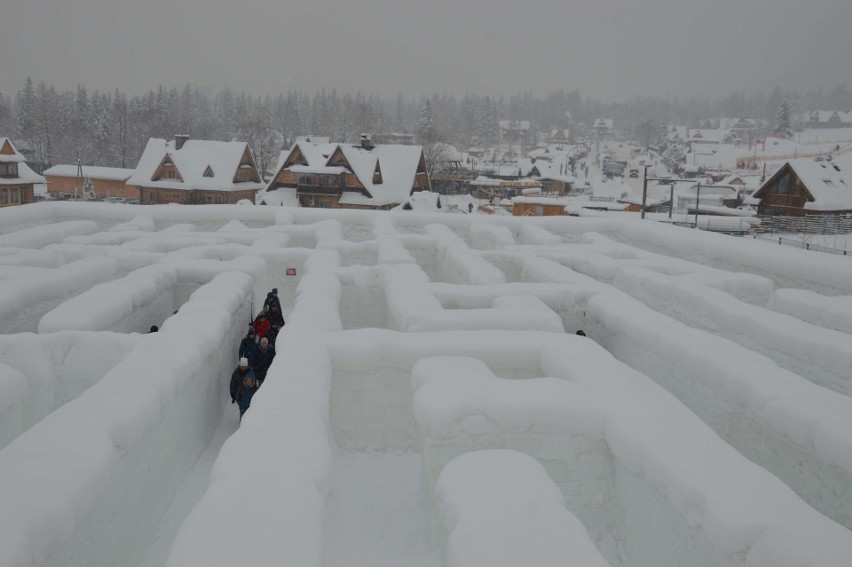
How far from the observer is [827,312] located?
29.0 ft

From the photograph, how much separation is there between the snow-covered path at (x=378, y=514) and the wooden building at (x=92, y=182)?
4412cm

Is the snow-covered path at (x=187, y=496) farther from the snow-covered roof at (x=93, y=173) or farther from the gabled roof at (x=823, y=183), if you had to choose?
the snow-covered roof at (x=93, y=173)

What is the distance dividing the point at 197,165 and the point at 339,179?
836 cm

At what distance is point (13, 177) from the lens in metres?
32.1

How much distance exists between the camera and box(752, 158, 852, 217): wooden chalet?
28.5 meters

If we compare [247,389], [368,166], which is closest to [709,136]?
[368,166]

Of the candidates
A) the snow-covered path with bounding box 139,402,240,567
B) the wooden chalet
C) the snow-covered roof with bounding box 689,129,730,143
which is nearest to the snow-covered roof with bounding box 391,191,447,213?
the wooden chalet

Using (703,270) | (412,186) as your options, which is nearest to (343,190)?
(412,186)

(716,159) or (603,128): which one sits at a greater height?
(603,128)

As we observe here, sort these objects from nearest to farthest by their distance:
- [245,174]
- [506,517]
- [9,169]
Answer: [506,517] < [9,169] < [245,174]

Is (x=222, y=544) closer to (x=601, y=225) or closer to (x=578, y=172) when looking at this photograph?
(x=601, y=225)

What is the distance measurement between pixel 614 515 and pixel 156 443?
4.09 metres

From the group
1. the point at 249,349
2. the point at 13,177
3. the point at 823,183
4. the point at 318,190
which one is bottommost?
the point at 249,349

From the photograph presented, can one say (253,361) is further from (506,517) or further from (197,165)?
(197,165)
